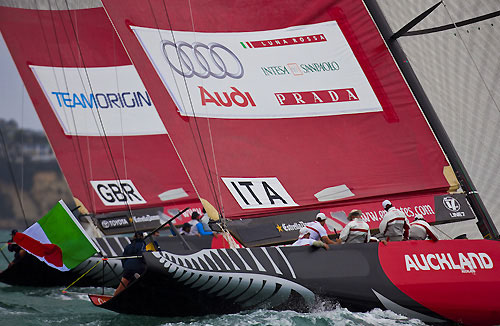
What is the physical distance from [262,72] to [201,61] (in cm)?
73

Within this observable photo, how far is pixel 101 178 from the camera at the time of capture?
544 inches

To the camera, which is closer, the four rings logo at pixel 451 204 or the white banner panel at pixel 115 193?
the four rings logo at pixel 451 204

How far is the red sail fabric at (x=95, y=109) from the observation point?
1366 centimetres

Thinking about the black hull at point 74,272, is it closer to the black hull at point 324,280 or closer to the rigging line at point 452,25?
the black hull at point 324,280

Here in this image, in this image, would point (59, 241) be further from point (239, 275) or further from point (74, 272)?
point (74, 272)

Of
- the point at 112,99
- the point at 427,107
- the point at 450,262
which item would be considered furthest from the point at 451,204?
the point at 112,99

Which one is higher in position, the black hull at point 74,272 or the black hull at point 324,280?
the black hull at point 74,272

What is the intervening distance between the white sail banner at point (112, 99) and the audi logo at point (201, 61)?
16.0 feet

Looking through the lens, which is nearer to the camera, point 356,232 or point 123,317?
point 356,232

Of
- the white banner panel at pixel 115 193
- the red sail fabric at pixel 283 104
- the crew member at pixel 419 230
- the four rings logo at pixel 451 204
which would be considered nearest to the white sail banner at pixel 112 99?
the white banner panel at pixel 115 193

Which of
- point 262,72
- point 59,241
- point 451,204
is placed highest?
point 262,72

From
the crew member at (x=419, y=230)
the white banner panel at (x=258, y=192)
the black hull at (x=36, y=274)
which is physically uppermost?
the white banner panel at (x=258, y=192)

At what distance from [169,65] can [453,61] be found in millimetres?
3179

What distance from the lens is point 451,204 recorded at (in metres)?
7.74
